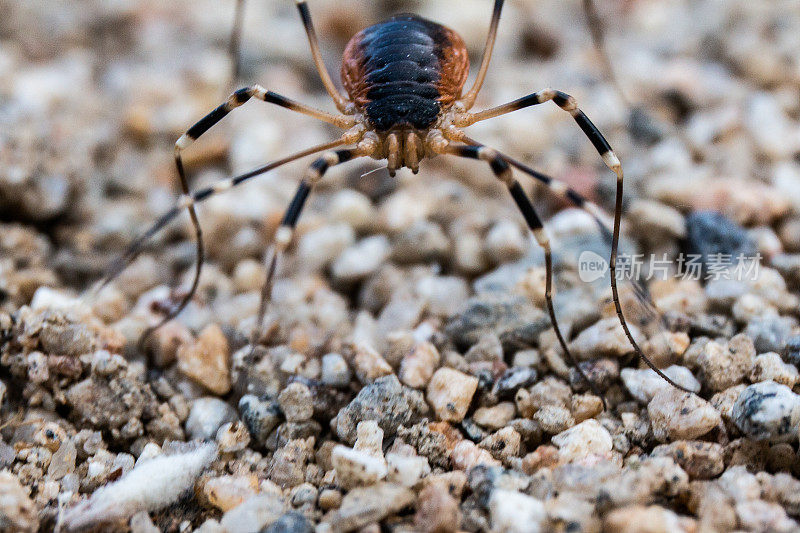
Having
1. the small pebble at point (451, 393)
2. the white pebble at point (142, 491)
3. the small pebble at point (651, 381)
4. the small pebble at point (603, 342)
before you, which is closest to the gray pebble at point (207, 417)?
the white pebble at point (142, 491)

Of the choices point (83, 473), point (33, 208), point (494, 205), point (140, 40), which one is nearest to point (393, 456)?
point (83, 473)

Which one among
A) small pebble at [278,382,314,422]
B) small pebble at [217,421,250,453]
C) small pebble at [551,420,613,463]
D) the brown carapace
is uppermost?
the brown carapace

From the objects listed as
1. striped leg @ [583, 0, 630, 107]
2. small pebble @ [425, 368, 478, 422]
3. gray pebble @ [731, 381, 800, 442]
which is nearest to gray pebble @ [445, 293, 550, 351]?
small pebble @ [425, 368, 478, 422]

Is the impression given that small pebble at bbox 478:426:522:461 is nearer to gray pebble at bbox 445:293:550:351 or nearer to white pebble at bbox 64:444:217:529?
gray pebble at bbox 445:293:550:351

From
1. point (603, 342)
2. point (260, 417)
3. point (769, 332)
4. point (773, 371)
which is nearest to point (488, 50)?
point (603, 342)

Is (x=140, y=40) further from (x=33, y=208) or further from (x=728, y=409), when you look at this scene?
(x=728, y=409)

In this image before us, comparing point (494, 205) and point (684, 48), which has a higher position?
point (684, 48)

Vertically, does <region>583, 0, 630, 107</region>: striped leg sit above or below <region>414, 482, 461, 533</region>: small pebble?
above
